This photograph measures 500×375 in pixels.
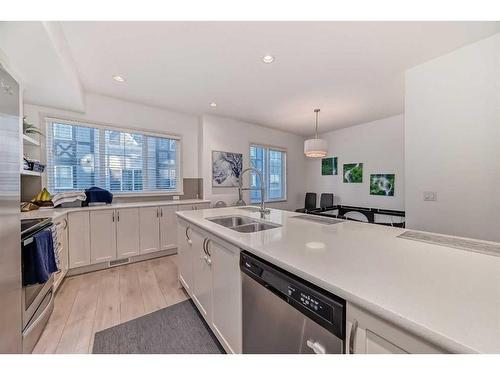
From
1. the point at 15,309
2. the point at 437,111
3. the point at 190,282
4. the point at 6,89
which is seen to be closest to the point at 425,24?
the point at 437,111

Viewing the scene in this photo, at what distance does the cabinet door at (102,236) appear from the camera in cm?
260

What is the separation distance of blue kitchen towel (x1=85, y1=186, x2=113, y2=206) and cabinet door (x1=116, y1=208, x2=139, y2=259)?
1.05 ft

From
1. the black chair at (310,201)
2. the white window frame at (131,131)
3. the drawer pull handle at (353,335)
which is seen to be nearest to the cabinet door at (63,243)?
the white window frame at (131,131)

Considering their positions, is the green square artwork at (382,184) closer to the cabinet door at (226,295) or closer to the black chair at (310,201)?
the black chair at (310,201)

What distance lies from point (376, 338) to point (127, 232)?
3125mm

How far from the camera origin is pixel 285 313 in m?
0.84

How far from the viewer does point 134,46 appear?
1.95 meters

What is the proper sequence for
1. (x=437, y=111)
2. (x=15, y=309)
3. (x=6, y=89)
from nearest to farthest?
1. (x=6, y=89)
2. (x=15, y=309)
3. (x=437, y=111)

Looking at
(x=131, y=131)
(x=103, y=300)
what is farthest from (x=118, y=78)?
(x=103, y=300)

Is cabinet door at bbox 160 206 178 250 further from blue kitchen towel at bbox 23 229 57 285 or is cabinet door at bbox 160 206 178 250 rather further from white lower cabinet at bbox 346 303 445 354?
white lower cabinet at bbox 346 303 445 354

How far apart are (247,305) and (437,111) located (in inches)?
109

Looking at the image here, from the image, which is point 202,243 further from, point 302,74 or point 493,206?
point 493,206

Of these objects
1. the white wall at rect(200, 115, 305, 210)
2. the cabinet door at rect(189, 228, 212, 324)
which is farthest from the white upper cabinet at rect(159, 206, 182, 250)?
the cabinet door at rect(189, 228, 212, 324)

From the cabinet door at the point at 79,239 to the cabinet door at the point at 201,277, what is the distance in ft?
5.68
